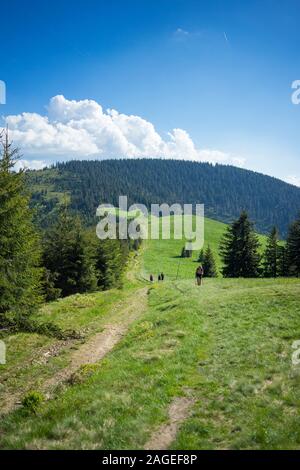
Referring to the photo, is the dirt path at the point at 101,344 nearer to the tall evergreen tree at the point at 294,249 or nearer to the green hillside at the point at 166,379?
the green hillside at the point at 166,379

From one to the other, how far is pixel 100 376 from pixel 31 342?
31.6 ft

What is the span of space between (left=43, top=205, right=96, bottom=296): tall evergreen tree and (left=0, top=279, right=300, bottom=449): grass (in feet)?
86.4

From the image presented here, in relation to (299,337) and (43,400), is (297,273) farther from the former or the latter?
(43,400)

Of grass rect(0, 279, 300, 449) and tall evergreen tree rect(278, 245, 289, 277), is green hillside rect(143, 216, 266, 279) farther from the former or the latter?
grass rect(0, 279, 300, 449)

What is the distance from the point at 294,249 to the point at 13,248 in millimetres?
54526

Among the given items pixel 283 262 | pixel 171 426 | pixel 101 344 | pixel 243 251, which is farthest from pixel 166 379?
pixel 283 262

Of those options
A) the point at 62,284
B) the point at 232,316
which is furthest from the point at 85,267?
the point at 232,316

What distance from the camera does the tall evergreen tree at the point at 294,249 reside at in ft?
212

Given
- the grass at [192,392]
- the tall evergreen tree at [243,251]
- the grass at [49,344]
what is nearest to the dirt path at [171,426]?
the grass at [192,392]

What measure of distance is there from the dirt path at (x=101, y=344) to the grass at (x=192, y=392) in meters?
1.03

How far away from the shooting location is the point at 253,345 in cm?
1708

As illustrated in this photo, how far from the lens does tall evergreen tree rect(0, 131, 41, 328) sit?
23.2 metres

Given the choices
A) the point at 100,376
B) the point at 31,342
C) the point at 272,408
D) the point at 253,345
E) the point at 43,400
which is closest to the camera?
the point at 272,408
